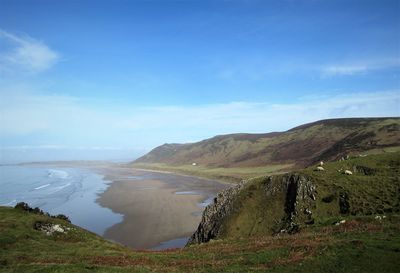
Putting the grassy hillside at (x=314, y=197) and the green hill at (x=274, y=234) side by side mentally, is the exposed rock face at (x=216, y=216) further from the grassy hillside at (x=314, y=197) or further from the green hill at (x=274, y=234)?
the grassy hillside at (x=314, y=197)

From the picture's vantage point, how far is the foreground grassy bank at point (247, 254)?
2145 cm

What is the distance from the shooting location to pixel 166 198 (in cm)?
10412

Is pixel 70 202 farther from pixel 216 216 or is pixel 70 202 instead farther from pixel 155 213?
pixel 216 216

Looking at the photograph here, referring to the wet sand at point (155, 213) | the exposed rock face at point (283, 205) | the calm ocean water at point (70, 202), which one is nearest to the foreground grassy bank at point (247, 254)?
the exposed rock face at point (283, 205)

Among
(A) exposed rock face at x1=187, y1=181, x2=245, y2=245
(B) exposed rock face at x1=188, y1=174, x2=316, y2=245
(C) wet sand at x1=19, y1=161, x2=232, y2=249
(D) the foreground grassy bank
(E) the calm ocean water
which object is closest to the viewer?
(D) the foreground grassy bank

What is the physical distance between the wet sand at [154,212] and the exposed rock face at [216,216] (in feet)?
26.2

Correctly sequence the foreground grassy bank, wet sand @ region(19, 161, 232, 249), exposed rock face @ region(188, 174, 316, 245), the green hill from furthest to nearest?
wet sand @ region(19, 161, 232, 249) < exposed rock face @ region(188, 174, 316, 245) < the green hill < the foreground grassy bank

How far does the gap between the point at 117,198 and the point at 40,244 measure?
72048mm

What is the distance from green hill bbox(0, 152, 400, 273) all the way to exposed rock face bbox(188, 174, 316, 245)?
142mm

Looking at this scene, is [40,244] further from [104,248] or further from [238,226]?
[238,226]

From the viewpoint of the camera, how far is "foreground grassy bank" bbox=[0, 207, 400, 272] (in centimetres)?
2145

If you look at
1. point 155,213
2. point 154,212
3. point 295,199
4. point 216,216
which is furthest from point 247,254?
point 154,212

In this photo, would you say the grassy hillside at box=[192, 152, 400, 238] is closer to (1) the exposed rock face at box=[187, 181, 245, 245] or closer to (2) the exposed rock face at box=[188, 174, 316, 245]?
(2) the exposed rock face at box=[188, 174, 316, 245]

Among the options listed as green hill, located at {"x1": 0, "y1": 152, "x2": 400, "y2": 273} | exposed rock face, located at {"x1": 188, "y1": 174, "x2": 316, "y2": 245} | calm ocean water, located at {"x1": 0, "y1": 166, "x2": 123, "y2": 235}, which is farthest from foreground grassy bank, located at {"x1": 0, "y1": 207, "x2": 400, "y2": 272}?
calm ocean water, located at {"x1": 0, "y1": 166, "x2": 123, "y2": 235}
